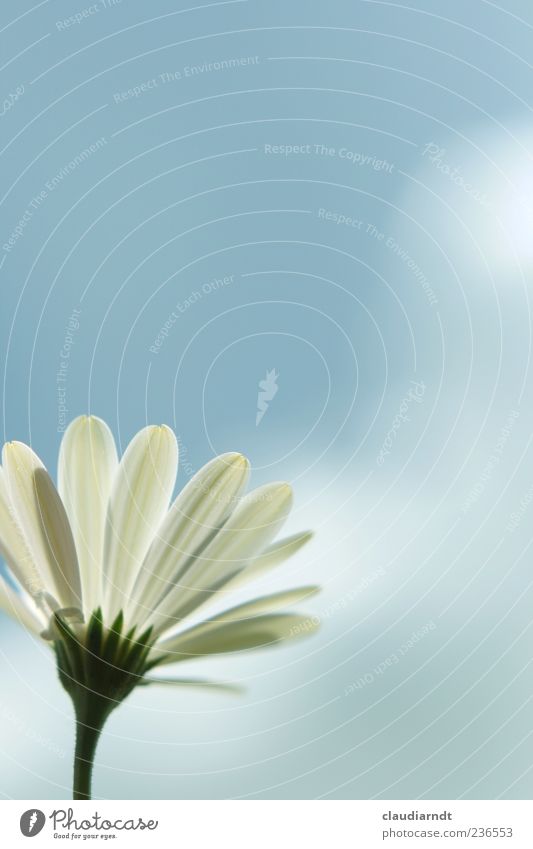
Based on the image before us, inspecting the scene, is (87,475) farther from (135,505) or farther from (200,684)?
(200,684)

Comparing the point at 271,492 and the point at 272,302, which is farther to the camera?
the point at 272,302

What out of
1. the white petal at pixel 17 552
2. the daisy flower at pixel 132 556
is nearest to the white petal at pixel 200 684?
the daisy flower at pixel 132 556

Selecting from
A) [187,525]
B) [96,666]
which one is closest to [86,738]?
[96,666]
